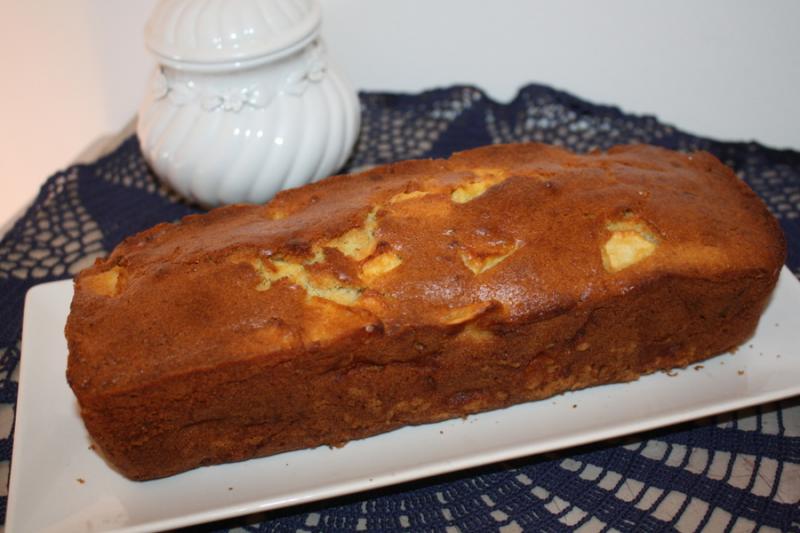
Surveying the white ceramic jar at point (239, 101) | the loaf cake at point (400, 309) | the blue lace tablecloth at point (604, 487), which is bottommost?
the blue lace tablecloth at point (604, 487)

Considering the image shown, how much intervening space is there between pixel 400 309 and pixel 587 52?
5.26 ft

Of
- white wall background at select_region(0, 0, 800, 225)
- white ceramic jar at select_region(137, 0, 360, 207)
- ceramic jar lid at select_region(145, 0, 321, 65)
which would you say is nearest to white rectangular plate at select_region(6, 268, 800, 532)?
white ceramic jar at select_region(137, 0, 360, 207)

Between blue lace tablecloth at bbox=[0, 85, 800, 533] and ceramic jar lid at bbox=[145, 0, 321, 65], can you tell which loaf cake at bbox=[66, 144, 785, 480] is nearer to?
blue lace tablecloth at bbox=[0, 85, 800, 533]

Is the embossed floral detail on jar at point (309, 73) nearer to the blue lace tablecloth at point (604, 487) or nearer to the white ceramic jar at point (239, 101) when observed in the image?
the white ceramic jar at point (239, 101)

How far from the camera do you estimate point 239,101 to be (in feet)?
6.56

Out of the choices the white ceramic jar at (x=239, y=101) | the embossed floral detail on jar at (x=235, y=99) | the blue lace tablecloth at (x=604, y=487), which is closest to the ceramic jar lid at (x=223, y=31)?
the white ceramic jar at (x=239, y=101)

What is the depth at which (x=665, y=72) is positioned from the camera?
265 cm

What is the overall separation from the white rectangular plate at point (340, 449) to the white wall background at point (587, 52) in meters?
1.17

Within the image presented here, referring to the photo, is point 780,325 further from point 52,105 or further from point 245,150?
point 52,105

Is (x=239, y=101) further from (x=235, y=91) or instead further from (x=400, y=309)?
(x=400, y=309)

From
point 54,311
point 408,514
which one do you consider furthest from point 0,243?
point 408,514

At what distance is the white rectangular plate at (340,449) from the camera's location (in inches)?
56.5

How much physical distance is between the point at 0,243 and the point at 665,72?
2.21 metres

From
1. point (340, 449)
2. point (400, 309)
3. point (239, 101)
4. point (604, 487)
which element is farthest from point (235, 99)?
point (604, 487)
